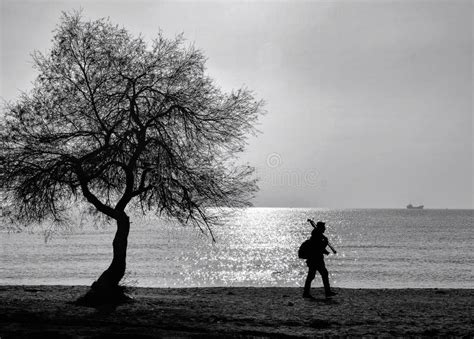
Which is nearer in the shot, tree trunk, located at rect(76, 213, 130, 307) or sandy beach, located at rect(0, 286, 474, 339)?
sandy beach, located at rect(0, 286, 474, 339)

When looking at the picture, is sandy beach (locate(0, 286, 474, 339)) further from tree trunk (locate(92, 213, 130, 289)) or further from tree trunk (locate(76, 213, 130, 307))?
tree trunk (locate(92, 213, 130, 289))

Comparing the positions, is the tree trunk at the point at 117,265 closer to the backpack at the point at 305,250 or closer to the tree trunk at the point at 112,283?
the tree trunk at the point at 112,283

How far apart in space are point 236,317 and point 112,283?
16.5ft

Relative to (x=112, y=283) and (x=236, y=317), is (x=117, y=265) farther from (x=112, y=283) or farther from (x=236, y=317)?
(x=236, y=317)

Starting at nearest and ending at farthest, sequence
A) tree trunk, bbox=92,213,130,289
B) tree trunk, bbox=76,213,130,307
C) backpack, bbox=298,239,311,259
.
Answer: tree trunk, bbox=76,213,130,307, tree trunk, bbox=92,213,130,289, backpack, bbox=298,239,311,259

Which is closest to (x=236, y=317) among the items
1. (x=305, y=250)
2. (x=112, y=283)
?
(x=112, y=283)

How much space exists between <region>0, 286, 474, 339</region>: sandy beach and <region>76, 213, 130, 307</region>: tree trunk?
0.68 m

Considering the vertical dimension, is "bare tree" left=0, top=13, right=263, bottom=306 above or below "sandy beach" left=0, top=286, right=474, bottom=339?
above

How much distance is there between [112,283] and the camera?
1719 centimetres

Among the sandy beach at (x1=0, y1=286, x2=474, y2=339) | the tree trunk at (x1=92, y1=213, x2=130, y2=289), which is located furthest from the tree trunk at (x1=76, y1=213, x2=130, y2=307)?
the sandy beach at (x1=0, y1=286, x2=474, y2=339)

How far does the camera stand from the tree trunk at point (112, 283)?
54.5ft

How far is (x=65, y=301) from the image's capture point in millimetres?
17062

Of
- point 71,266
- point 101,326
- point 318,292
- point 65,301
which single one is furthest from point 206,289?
point 71,266

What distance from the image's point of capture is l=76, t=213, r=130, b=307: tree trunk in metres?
16.6
